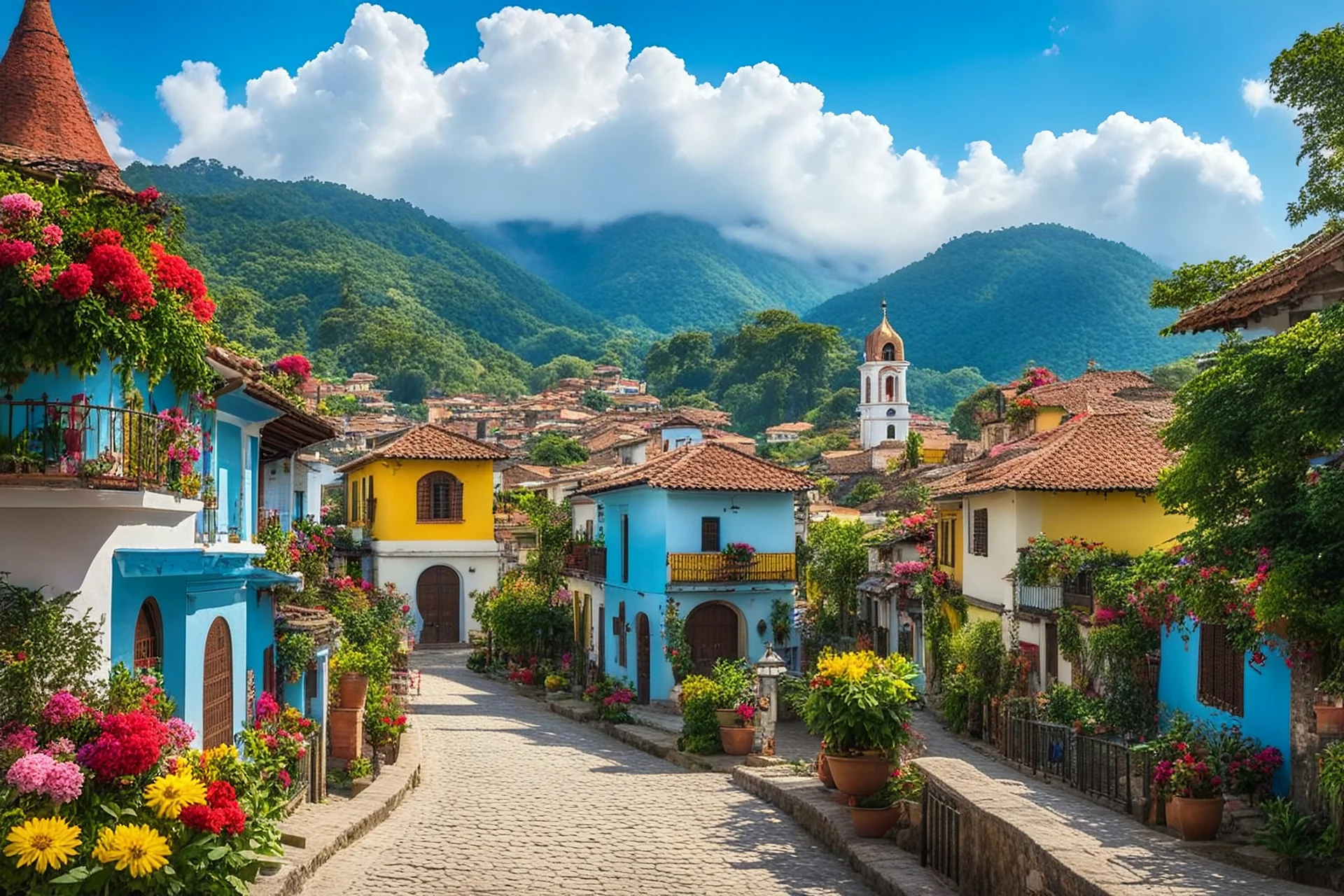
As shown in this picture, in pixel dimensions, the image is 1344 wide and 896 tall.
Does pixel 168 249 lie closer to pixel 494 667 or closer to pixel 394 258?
pixel 494 667

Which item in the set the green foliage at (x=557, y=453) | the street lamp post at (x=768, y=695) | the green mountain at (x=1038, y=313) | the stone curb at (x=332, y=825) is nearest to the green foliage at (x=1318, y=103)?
the street lamp post at (x=768, y=695)

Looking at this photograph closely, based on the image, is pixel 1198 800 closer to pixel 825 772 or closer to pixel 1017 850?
pixel 825 772

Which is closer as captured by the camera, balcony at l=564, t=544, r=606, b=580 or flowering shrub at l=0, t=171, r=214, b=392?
flowering shrub at l=0, t=171, r=214, b=392

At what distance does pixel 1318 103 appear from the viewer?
2262 centimetres

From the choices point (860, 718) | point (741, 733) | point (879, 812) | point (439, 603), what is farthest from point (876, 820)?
point (439, 603)

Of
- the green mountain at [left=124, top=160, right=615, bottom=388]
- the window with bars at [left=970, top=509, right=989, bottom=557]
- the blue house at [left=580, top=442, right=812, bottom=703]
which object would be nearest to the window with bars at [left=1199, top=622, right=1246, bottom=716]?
the window with bars at [left=970, top=509, right=989, bottom=557]

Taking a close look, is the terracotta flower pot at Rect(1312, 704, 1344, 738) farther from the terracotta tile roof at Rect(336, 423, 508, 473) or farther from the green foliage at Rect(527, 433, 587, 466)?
the green foliage at Rect(527, 433, 587, 466)

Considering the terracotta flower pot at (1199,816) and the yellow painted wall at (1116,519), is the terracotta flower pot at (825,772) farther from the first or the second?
the yellow painted wall at (1116,519)

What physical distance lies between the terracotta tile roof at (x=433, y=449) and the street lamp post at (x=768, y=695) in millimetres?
24082

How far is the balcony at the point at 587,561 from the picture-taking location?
35312 millimetres

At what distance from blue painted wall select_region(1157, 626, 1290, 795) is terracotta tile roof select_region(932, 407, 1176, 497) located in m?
4.58

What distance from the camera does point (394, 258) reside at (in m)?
180

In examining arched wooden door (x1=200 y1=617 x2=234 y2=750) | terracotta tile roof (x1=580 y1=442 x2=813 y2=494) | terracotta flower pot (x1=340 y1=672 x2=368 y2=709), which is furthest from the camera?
terracotta tile roof (x1=580 y1=442 x2=813 y2=494)

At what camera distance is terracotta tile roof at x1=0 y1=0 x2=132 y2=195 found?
13.1 m
